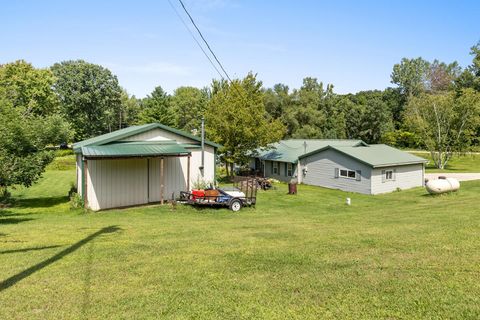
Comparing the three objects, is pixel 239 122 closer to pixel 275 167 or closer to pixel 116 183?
pixel 275 167

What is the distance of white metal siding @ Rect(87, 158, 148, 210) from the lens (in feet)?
58.4

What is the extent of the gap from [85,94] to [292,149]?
4436 centimetres

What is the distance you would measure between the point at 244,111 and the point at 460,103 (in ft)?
96.1

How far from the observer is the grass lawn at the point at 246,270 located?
5.07 metres

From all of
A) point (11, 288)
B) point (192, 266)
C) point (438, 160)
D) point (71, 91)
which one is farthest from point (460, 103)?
point (71, 91)

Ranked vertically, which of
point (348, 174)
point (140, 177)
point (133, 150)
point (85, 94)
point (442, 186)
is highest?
point (85, 94)

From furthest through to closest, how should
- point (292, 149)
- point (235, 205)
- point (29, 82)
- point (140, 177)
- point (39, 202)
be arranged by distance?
1. point (29, 82)
2. point (292, 149)
3. point (39, 202)
4. point (140, 177)
5. point (235, 205)

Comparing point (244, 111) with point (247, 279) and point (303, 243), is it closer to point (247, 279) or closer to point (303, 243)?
point (303, 243)

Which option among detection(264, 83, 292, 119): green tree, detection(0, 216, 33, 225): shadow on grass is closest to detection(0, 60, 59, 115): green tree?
detection(264, 83, 292, 119): green tree

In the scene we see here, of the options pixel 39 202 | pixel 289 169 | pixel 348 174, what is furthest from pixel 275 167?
pixel 39 202

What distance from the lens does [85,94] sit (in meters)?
63.1

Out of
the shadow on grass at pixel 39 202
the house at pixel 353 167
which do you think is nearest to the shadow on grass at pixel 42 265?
the shadow on grass at pixel 39 202

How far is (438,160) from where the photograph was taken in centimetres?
4397

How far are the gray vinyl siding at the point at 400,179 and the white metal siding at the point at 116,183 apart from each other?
645 inches
